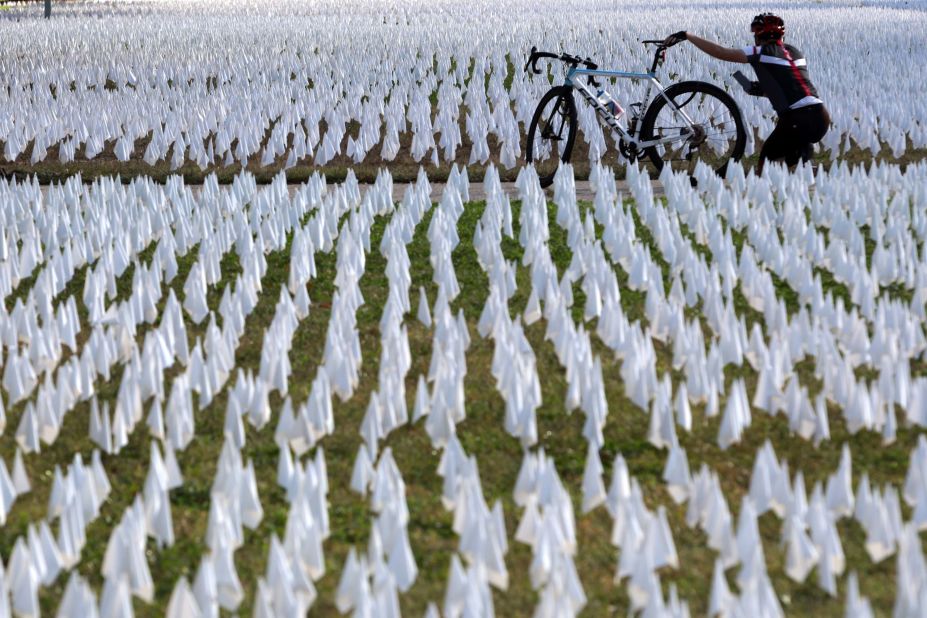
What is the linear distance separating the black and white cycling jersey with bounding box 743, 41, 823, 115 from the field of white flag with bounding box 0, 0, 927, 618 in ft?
2.59

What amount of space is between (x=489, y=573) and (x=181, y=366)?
8.66ft

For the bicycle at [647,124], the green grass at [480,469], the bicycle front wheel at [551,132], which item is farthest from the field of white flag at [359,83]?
the green grass at [480,469]

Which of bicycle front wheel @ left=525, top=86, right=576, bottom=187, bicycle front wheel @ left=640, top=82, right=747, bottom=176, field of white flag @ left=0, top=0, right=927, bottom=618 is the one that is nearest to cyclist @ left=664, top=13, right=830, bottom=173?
bicycle front wheel @ left=640, top=82, right=747, bottom=176

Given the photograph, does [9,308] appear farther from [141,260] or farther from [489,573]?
[489,573]

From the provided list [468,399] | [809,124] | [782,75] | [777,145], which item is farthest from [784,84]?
[468,399]

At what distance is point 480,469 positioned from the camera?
543cm

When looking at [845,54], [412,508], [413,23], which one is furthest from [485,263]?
[413,23]

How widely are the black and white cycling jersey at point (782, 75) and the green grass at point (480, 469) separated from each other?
156 inches

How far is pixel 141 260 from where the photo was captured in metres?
8.61

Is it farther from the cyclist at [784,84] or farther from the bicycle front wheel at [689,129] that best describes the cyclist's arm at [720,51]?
the bicycle front wheel at [689,129]

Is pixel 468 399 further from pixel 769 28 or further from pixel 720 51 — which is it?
pixel 769 28

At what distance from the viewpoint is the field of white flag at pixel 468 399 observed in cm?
442

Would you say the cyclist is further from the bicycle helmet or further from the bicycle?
the bicycle

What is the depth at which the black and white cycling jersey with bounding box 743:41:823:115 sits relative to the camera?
10.6 metres
